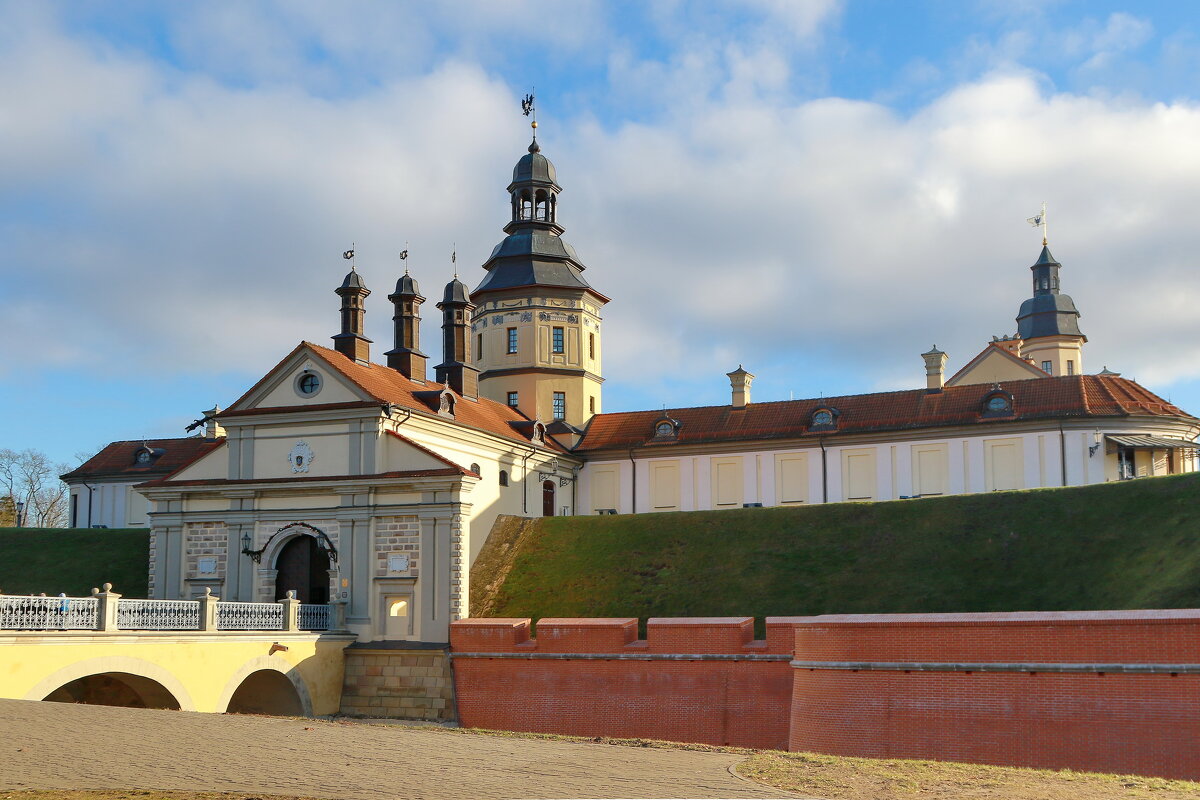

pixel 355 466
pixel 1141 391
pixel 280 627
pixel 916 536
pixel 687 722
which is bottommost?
pixel 687 722

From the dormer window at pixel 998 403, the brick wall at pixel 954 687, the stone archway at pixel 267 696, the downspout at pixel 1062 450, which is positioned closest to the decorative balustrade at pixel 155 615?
the stone archway at pixel 267 696

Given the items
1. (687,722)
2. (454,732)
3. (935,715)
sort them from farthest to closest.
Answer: (687,722) → (935,715) → (454,732)

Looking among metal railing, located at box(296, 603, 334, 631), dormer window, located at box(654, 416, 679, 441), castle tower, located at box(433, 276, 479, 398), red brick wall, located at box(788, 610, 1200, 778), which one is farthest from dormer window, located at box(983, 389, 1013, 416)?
A: metal railing, located at box(296, 603, 334, 631)

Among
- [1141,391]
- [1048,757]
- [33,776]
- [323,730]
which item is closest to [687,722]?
[1048,757]

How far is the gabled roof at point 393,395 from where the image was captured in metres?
34.2

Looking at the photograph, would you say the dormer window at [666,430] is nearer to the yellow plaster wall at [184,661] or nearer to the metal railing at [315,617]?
the metal railing at [315,617]

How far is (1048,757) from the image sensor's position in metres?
17.8

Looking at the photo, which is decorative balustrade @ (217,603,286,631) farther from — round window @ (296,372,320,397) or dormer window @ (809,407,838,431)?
dormer window @ (809,407,838,431)

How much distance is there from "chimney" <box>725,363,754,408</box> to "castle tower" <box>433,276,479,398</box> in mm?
10293

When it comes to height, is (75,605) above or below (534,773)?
above

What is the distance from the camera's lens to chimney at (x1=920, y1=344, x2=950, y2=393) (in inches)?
1704

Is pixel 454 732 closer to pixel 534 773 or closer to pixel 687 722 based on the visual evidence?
pixel 534 773

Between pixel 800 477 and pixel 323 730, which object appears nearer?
pixel 323 730

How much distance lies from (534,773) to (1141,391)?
116 feet
